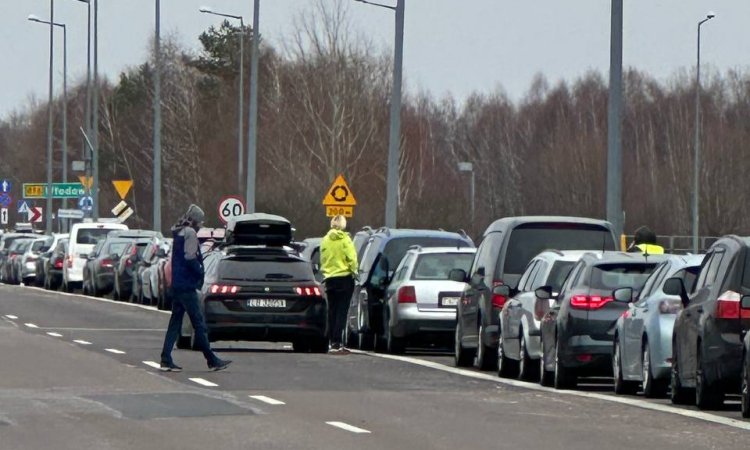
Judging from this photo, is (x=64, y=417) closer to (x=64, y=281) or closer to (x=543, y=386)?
(x=543, y=386)

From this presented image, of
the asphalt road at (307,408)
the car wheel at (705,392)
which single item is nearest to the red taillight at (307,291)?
the asphalt road at (307,408)

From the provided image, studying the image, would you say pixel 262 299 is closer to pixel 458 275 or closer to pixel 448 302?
pixel 448 302

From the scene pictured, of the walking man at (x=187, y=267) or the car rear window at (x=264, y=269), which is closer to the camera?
the walking man at (x=187, y=267)

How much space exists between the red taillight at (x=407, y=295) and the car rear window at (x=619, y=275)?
258 inches

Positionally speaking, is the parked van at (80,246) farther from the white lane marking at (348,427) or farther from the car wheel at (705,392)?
the white lane marking at (348,427)

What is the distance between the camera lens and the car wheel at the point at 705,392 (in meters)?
17.4

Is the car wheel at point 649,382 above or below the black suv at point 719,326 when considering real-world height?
below

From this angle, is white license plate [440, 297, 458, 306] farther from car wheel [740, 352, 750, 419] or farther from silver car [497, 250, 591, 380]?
car wheel [740, 352, 750, 419]

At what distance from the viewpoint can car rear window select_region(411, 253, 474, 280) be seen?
1091 inches

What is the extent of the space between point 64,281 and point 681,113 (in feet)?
231

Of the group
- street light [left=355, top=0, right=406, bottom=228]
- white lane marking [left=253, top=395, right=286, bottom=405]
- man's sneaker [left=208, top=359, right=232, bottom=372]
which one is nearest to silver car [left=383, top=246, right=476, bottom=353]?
man's sneaker [left=208, top=359, right=232, bottom=372]

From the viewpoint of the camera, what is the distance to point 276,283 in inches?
1070

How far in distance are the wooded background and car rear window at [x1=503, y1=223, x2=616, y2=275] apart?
38525mm

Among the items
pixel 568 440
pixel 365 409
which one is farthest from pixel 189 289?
pixel 568 440
